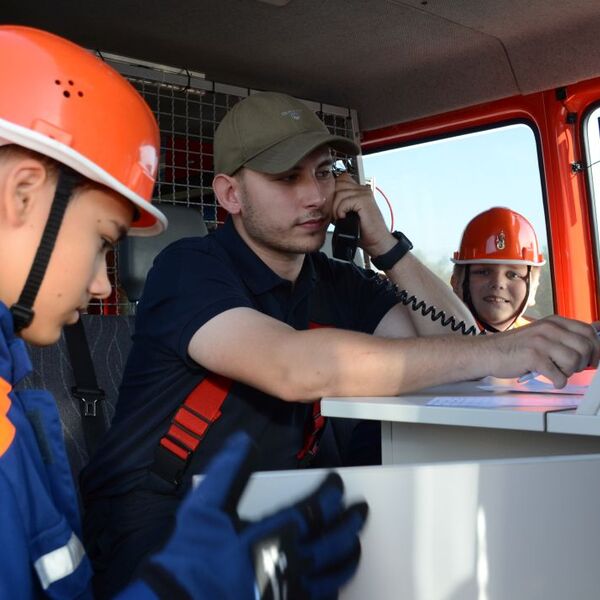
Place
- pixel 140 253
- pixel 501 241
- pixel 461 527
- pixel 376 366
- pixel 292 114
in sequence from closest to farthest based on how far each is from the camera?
pixel 461 527 → pixel 376 366 → pixel 292 114 → pixel 140 253 → pixel 501 241

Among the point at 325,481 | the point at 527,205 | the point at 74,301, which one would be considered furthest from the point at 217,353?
the point at 527,205

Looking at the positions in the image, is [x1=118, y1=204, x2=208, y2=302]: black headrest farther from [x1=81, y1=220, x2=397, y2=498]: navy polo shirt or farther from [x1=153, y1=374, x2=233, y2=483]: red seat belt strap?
[x1=153, y1=374, x2=233, y2=483]: red seat belt strap

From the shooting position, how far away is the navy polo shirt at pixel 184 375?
6.14 feet

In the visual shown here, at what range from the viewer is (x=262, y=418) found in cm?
191

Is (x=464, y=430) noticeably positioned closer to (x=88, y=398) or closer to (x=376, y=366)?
(x=376, y=366)

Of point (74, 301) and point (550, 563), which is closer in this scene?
point (550, 563)

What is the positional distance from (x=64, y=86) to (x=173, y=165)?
2.08 meters

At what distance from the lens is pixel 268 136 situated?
217 cm

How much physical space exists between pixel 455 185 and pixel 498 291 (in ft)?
1.67

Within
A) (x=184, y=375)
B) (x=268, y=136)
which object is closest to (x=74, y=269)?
(x=184, y=375)

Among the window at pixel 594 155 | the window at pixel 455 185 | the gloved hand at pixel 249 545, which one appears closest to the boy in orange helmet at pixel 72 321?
the gloved hand at pixel 249 545

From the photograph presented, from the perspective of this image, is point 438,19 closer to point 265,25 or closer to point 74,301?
point 265,25

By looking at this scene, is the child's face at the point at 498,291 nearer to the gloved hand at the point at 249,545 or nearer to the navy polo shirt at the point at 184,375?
the navy polo shirt at the point at 184,375

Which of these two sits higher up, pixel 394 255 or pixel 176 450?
pixel 394 255
